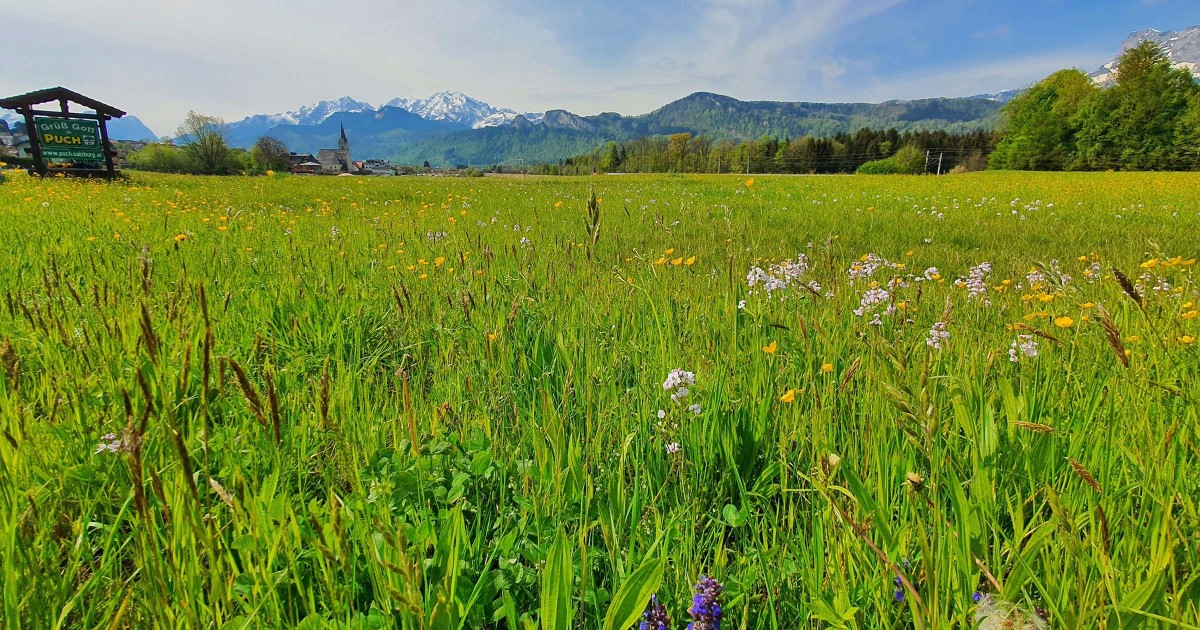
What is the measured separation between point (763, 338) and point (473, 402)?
51.1 inches

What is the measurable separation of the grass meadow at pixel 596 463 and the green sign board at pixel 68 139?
2263cm

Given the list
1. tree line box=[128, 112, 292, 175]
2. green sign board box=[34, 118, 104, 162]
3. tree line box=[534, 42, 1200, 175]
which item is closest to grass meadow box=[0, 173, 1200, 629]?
green sign board box=[34, 118, 104, 162]

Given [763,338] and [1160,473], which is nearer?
[1160,473]

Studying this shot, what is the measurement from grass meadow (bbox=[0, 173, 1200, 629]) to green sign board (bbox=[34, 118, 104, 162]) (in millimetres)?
22630

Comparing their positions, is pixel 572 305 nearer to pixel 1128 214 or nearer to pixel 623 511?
pixel 623 511

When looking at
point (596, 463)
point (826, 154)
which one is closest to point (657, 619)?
point (596, 463)

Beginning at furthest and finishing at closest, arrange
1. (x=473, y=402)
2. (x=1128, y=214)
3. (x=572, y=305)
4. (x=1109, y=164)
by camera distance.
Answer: (x=1109, y=164), (x=1128, y=214), (x=572, y=305), (x=473, y=402)

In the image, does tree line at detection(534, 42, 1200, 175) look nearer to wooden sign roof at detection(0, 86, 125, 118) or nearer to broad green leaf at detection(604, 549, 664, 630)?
wooden sign roof at detection(0, 86, 125, 118)

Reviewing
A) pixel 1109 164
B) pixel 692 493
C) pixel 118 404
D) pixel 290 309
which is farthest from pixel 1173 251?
pixel 1109 164

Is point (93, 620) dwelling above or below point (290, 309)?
below

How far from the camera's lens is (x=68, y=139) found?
753 inches

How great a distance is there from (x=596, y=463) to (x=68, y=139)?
26777 mm

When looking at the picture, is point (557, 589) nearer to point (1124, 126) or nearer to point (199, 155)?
point (1124, 126)

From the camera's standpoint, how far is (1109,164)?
45.6m
